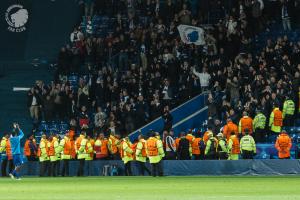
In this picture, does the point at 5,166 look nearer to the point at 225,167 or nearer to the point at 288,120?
the point at 225,167

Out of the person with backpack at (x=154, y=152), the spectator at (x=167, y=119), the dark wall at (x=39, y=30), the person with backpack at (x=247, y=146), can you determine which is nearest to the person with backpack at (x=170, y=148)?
the person with backpack at (x=154, y=152)

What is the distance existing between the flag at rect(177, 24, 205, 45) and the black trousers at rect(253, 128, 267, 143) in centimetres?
985

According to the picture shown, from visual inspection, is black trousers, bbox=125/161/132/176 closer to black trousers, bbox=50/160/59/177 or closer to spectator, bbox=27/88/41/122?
black trousers, bbox=50/160/59/177

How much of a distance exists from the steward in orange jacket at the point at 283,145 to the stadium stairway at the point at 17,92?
17.0 metres

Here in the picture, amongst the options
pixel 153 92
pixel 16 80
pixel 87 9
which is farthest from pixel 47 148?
pixel 87 9

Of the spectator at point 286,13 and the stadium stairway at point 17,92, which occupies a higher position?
the spectator at point 286,13

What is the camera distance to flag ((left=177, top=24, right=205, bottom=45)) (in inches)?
2255

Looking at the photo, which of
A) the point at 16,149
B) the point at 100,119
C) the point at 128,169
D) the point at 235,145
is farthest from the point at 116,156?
the point at 235,145

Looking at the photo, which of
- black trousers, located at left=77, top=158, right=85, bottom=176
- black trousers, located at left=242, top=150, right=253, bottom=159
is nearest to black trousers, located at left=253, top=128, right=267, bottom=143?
black trousers, located at left=242, top=150, right=253, bottom=159

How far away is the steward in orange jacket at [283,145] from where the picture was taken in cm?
4544

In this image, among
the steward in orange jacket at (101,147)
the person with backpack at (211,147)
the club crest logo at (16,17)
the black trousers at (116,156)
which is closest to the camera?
the person with backpack at (211,147)

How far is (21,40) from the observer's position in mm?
64000

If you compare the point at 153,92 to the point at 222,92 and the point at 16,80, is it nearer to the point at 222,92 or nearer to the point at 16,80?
the point at 222,92

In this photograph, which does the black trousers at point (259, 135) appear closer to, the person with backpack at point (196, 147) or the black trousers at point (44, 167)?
the person with backpack at point (196, 147)
